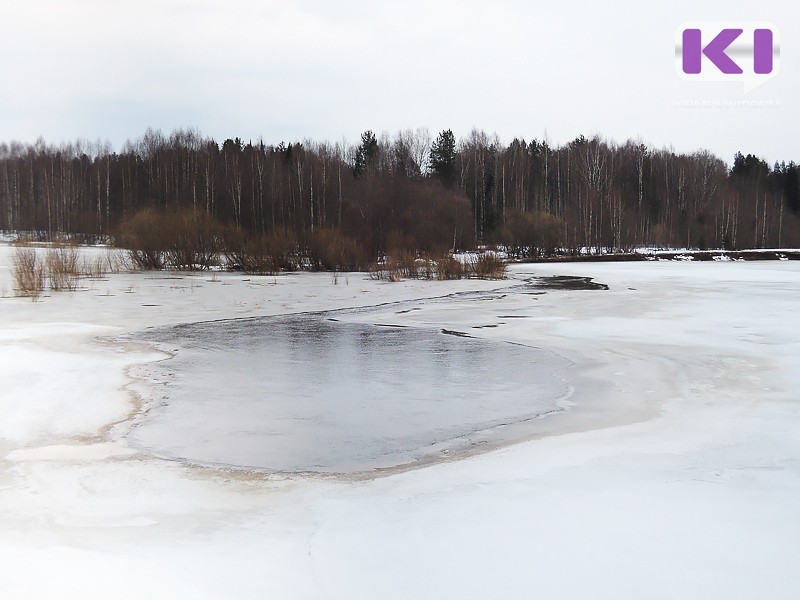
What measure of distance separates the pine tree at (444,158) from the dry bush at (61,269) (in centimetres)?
4088

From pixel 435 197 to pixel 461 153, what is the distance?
21.7 metres

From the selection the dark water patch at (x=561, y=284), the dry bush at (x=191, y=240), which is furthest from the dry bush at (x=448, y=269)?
the dry bush at (x=191, y=240)

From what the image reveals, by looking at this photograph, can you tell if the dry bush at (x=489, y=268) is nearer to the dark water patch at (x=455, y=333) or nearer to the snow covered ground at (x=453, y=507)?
the dark water patch at (x=455, y=333)

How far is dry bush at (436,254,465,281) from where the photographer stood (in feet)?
73.7

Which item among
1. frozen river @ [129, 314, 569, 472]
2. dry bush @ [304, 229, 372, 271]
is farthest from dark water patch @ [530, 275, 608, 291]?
frozen river @ [129, 314, 569, 472]

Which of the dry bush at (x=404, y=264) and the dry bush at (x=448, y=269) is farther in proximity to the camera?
the dry bush at (x=404, y=264)

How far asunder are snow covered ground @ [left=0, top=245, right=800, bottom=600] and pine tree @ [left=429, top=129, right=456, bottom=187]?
169 feet

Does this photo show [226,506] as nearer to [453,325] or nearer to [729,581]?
[729,581]


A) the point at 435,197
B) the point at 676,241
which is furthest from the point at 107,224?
the point at 676,241

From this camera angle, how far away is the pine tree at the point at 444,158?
5756 cm

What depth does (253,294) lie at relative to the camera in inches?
627

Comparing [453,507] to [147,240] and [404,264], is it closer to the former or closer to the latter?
[404,264]

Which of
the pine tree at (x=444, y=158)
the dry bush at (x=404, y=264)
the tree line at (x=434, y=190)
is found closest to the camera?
the dry bush at (x=404, y=264)

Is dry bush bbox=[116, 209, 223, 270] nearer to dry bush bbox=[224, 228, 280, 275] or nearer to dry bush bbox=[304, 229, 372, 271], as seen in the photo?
dry bush bbox=[224, 228, 280, 275]
